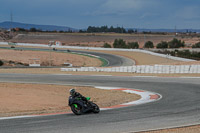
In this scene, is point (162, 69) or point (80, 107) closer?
point (80, 107)

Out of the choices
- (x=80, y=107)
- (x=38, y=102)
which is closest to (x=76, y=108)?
(x=80, y=107)

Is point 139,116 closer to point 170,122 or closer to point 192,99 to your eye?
point 170,122

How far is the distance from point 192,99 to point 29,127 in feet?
30.3

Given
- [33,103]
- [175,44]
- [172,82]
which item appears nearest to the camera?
[33,103]

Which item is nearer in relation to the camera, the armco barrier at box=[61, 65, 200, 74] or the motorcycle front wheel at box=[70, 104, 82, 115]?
the motorcycle front wheel at box=[70, 104, 82, 115]

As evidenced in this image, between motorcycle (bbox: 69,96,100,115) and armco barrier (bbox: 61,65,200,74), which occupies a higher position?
motorcycle (bbox: 69,96,100,115)

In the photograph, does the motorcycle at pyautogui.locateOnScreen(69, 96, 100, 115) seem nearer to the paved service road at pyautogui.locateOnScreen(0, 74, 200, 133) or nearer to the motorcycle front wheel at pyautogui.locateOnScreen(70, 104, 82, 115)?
the motorcycle front wheel at pyautogui.locateOnScreen(70, 104, 82, 115)

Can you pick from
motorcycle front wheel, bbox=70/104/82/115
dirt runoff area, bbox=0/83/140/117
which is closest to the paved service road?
motorcycle front wheel, bbox=70/104/82/115

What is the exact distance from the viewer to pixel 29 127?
1019 centimetres

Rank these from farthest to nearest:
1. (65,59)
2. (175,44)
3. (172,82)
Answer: (175,44)
(65,59)
(172,82)

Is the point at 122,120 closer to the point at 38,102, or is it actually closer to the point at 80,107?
the point at 80,107

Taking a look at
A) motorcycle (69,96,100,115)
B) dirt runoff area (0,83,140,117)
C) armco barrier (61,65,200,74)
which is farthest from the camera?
armco barrier (61,65,200,74)

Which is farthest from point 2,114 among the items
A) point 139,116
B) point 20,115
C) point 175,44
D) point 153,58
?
point 175,44

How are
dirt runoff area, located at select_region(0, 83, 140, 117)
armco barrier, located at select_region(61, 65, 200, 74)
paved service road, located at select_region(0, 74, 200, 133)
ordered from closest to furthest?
1. paved service road, located at select_region(0, 74, 200, 133)
2. dirt runoff area, located at select_region(0, 83, 140, 117)
3. armco barrier, located at select_region(61, 65, 200, 74)
